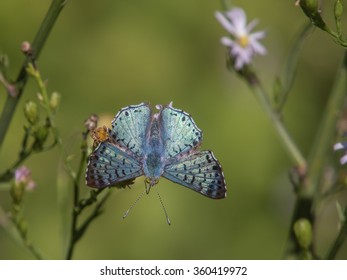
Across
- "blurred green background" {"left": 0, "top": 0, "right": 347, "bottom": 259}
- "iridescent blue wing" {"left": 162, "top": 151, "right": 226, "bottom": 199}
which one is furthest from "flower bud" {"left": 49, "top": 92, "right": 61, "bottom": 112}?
"blurred green background" {"left": 0, "top": 0, "right": 347, "bottom": 259}

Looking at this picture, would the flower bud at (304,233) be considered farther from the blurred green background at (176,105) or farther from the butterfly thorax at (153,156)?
the blurred green background at (176,105)

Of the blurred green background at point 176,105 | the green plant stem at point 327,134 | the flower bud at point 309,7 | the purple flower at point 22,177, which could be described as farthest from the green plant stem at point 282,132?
the blurred green background at point 176,105

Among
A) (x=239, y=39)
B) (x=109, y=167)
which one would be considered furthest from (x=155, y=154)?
(x=239, y=39)

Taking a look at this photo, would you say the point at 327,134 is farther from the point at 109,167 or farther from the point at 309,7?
the point at 109,167

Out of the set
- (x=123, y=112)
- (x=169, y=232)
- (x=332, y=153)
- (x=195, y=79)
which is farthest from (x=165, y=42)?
(x=123, y=112)

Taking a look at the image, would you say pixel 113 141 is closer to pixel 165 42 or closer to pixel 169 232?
pixel 169 232

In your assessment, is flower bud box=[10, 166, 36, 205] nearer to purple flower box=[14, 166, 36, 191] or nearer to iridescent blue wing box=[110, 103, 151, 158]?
purple flower box=[14, 166, 36, 191]
